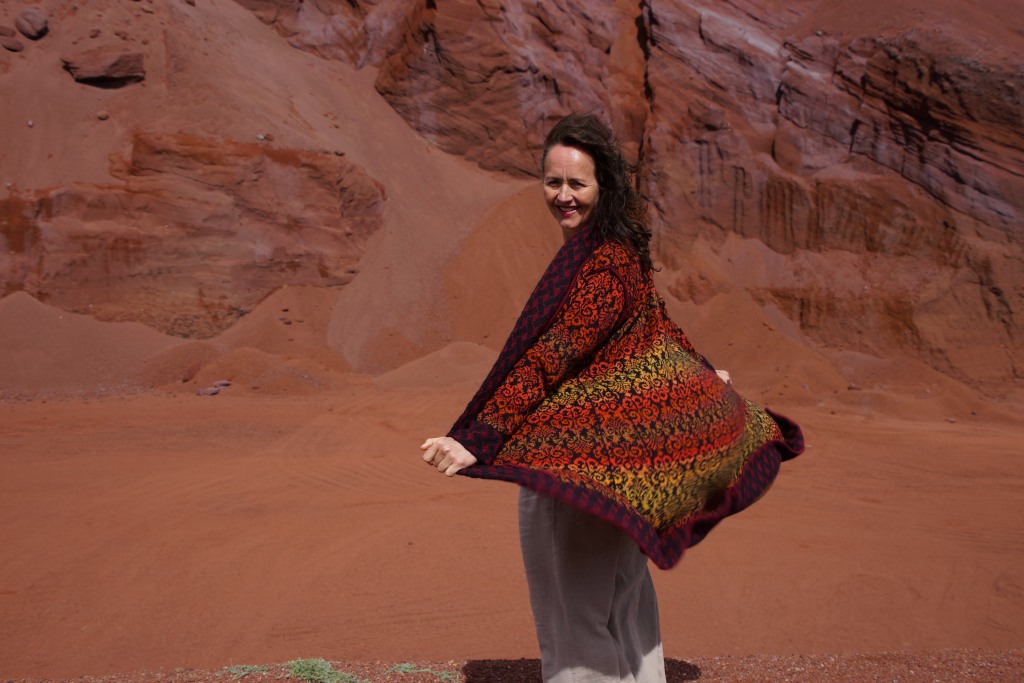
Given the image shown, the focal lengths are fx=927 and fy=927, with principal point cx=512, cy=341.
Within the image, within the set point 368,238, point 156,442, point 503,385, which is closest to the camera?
point 503,385

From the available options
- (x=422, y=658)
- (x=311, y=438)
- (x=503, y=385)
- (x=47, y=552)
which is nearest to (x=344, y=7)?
(x=311, y=438)

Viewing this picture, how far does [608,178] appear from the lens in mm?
2631

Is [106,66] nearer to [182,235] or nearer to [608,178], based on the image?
[182,235]

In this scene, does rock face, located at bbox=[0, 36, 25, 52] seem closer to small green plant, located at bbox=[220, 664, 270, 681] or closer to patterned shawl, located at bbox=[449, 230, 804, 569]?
small green plant, located at bbox=[220, 664, 270, 681]

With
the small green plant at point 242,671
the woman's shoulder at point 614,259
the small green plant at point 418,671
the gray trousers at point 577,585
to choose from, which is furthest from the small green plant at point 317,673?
the woman's shoulder at point 614,259

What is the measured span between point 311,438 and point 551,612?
664cm

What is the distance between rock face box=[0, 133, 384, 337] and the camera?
12117 mm

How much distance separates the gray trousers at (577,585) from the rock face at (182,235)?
426 inches

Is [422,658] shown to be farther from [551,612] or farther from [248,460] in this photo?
[248,460]

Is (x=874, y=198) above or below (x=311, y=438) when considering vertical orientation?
above

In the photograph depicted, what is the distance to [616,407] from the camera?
246 centimetres

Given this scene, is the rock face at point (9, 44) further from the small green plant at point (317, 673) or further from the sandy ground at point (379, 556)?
the small green plant at point (317, 673)

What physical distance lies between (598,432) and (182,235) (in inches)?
446

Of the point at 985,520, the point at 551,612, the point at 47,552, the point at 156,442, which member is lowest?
the point at 156,442
